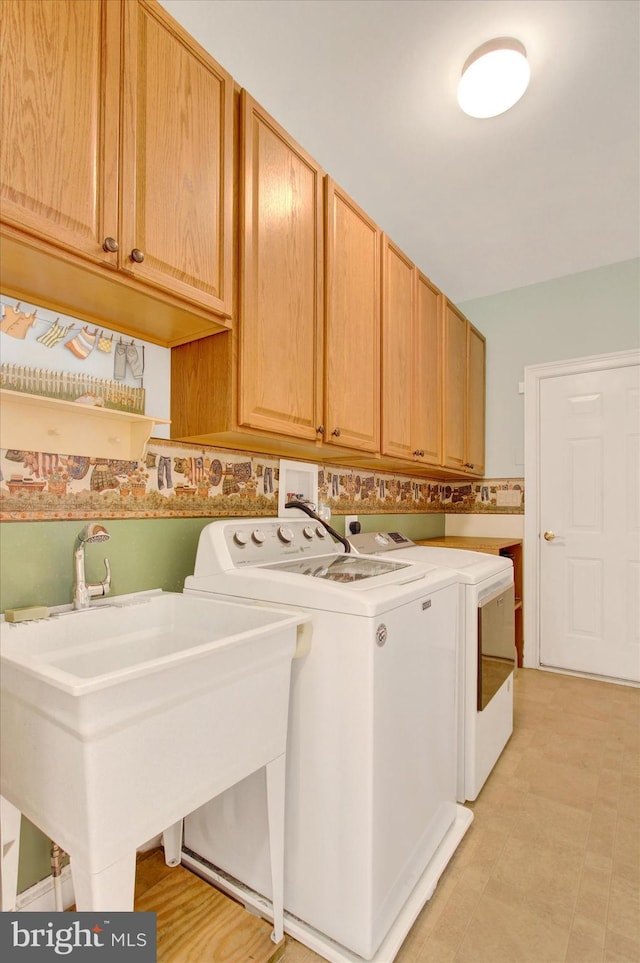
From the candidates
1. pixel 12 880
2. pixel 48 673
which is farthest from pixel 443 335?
pixel 12 880

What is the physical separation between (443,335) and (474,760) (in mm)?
2283

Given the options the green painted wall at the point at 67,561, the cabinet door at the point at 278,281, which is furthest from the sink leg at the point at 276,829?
the cabinet door at the point at 278,281

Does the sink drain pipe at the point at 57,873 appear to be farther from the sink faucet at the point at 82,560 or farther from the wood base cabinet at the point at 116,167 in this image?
the wood base cabinet at the point at 116,167

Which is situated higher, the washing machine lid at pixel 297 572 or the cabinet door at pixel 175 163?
the cabinet door at pixel 175 163

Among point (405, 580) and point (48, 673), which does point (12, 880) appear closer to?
point (48, 673)

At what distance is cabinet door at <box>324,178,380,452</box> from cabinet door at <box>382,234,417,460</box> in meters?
0.07

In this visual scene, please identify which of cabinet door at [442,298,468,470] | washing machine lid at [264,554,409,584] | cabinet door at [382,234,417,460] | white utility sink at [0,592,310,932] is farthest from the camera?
cabinet door at [442,298,468,470]

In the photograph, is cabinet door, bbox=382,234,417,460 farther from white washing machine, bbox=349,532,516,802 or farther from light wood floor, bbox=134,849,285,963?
light wood floor, bbox=134,849,285,963

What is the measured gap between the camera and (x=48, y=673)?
0.79m

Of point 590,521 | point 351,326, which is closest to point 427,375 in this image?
point 351,326

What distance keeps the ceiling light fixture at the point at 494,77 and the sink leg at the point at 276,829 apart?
241 cm

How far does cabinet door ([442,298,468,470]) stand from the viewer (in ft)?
9.77

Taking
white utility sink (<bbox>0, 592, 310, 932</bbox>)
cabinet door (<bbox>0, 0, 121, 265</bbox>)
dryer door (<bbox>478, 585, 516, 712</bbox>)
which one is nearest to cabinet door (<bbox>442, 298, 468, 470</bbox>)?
dryer door (<bbox>478, 585, 516, 712</bbox>)

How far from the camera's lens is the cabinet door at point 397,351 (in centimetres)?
231
